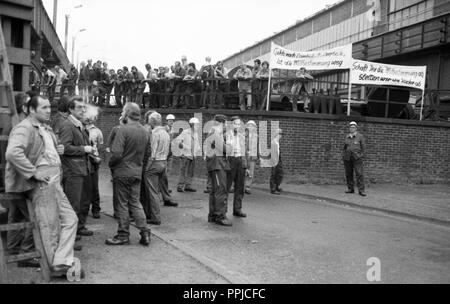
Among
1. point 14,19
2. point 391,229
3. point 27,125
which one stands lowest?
point 391,229

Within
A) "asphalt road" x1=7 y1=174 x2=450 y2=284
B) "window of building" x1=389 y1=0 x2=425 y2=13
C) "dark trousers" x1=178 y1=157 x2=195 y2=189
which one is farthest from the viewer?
"window of building" x1=389 y1=0 x2=425 y2=13

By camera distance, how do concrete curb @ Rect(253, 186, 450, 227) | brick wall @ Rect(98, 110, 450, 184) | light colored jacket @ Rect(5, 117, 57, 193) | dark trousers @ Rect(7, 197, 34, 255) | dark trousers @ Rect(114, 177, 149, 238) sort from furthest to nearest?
brick wall @ Rect(98, 110, 450, 184) → concrete curb @ Rect(253, 186, 450, 227) → dark trousers @ Rect(114, 177, 149, 238) → dark trousers @ Rect(7, 197, 34, 255) → light colored jacket @ Rect(5, 117, 57, 193)

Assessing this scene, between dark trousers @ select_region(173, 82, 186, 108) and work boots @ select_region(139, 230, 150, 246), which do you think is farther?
dark trousers @ select_region(173, 82, 186, 108)

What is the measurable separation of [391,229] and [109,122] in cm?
1266

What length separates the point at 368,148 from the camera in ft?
48.6

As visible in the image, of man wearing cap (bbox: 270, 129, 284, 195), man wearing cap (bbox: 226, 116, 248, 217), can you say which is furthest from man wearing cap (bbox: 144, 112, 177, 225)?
man wearing cap (bbox: 270, 129, 284, 195)

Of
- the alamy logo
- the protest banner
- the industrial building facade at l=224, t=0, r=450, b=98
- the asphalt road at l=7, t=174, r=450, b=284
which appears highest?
the industrial building facade at l=224, t=0, r=450, b=98

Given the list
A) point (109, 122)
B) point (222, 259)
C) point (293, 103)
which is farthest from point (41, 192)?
point (109, 122)

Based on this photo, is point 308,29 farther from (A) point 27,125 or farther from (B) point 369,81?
(A) point 27,125

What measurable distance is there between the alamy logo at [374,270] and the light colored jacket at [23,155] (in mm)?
3782

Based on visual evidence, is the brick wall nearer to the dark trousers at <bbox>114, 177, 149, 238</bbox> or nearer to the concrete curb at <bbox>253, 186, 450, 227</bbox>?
the concrete curb at <bbox>253, 186, 450, 227</bbox>

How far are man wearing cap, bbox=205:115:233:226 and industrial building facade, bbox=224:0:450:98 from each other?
15191 millimetres

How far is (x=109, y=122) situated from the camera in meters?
18.4

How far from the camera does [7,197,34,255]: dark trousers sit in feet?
16.0
